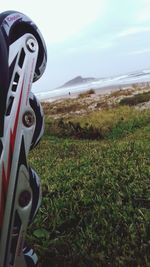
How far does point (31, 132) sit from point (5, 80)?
247mm

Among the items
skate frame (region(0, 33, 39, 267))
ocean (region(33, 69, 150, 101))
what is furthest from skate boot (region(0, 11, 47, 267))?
ocean (region(33, 69, 150, 101))

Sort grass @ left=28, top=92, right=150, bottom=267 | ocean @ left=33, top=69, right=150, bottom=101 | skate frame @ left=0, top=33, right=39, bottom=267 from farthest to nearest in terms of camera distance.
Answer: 1. ocean @ left=33, top=69, right=150, bottom=101
2. grass @ left=28, top=92, right=150, bottom=267
3. skate frame @ left=0, top=33, right=39, bottom=267

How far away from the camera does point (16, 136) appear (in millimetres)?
1539

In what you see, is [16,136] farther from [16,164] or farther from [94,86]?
[94,86]

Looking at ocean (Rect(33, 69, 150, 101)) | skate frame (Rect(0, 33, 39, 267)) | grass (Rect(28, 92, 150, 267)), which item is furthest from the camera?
ocean (Rect(33, 69, 150, 101))

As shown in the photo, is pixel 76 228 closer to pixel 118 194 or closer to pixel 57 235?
pixel 57 235

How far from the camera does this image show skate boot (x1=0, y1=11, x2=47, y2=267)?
4.85 ft

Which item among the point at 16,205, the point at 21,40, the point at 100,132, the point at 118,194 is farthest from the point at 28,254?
the point at 100,132

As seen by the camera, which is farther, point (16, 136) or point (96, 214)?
point (96, 214)

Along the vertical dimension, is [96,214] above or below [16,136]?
below

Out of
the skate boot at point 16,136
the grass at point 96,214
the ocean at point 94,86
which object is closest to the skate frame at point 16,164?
the skate boot at point 16,136

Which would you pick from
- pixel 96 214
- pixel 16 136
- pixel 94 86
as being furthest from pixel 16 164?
pixel 94 86

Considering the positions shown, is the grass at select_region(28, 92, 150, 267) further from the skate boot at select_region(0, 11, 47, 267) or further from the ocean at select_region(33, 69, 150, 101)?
the ocean at select_region(33, 69, 150, 101)

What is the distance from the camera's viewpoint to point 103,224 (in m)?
2.66
